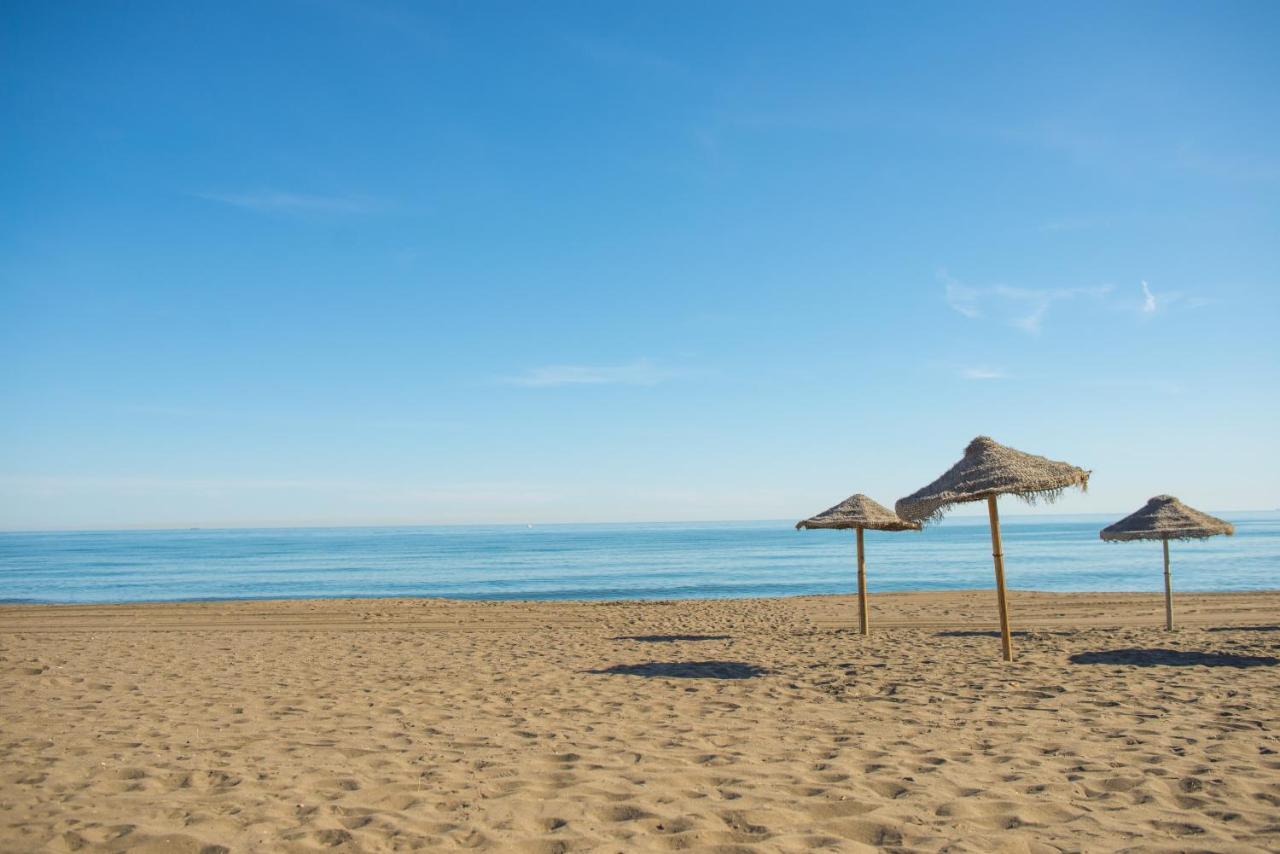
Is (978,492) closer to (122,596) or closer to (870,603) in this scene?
(870,603)

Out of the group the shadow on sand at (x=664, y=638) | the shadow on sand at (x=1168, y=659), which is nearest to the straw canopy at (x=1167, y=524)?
the shadow on sand at (x=1168, y=659)

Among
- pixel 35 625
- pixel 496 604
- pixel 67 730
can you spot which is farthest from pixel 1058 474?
pixel 35 625

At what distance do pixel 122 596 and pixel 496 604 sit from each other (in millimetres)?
18162

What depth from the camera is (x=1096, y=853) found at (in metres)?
3.63

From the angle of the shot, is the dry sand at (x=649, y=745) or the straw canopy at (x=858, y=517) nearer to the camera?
the dry sand at (x=649, y=745)

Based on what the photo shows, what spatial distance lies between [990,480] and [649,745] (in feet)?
17.3

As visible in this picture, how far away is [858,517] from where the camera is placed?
1202 centimetres

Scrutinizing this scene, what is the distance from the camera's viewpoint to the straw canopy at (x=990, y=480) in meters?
8.69

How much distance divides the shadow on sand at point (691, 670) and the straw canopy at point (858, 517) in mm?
3269

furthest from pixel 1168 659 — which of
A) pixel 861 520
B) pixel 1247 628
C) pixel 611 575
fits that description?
pixel 611 575

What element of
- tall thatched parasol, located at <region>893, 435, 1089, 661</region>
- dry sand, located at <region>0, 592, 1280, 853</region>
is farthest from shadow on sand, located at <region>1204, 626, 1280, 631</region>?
tall thatched parasol, located at <region>893, 435, 1089, 661</region>

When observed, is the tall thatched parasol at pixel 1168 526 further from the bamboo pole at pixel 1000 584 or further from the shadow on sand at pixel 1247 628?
the bamboo pole at pixel 1000 584

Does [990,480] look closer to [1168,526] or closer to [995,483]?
[995,483]

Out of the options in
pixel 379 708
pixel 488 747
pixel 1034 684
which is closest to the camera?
pixel 488 747
